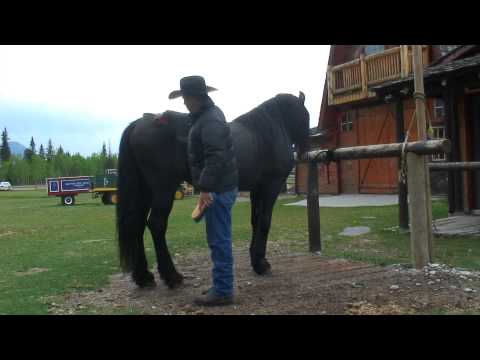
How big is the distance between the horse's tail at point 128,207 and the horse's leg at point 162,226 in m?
0.22

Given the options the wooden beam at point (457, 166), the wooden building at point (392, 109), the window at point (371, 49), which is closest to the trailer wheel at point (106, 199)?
the wooden building at point (392, 109)

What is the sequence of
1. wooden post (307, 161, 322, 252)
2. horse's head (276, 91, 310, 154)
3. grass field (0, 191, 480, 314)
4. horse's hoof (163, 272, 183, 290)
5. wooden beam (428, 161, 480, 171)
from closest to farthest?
horse's hoof (163, 272, 183, 290) → grass field (0, 191, 480, 314) → horse's head (276, 91, 310, 154) → wooden post (307, 161, 322, 252) → wooden beam (428, 161, 480, 171)

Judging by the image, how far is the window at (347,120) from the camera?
738 inches

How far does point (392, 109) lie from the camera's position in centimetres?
1653

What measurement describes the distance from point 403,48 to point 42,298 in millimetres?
13614

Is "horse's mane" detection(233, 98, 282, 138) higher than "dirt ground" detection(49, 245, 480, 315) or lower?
higher

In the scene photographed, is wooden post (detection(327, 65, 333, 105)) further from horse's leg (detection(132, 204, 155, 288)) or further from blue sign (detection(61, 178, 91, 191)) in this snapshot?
horse's leg (detection(132, 204, 155, 288))

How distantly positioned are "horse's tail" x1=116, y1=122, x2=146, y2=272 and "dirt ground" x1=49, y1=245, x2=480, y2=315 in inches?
14.7

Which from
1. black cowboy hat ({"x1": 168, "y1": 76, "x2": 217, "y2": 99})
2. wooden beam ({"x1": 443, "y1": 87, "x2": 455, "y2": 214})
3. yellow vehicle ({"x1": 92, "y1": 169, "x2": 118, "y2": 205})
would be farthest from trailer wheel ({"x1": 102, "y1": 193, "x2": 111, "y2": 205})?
→ black cowboy hat ({"x1": 168, "y1": 76, "x2": 217, "y2": 99})

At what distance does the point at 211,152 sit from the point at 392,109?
14.2m

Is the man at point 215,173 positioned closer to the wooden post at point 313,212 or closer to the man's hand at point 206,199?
the man's hand at point 206,199

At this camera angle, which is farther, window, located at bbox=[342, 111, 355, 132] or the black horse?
window, located at bbox=[342, 111, 355, 132]

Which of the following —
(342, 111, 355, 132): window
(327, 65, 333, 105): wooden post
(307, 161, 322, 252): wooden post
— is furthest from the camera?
(342, 111, 355, 132): window

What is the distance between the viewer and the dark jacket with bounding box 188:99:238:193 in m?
3.66
